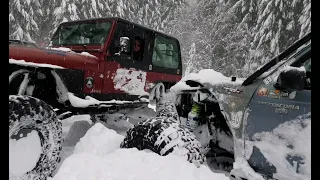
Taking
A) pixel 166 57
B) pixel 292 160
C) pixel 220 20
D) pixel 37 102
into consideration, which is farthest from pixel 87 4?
pixel 292 160

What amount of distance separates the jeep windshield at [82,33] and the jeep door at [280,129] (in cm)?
382

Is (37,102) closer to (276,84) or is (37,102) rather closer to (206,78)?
(206,78)

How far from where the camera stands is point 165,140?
3.19 m

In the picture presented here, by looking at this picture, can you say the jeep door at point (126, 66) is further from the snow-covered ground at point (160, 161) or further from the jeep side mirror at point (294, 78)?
the jeep side mirror at point (294, 78)

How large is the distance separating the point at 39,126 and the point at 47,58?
160cm

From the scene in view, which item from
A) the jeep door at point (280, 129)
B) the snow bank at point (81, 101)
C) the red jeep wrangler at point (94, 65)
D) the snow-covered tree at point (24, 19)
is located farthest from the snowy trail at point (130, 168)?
the snow-covered tree at point (24, 19)

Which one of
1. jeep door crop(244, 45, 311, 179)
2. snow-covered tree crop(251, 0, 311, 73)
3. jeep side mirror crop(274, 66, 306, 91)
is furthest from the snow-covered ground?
snow-covered tree crop(251, 0, 311, 73)

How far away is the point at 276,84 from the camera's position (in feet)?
8.48

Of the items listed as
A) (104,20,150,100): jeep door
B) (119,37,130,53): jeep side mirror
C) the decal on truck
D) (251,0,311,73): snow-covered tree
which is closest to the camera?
(119,37,130,53): jeep side mirror

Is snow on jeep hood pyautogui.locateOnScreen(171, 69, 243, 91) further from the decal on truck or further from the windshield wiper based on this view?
the decal on truck

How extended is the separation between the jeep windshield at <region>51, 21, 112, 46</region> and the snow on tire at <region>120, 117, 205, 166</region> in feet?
9.56

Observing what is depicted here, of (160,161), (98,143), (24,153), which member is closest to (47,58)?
(98,143)

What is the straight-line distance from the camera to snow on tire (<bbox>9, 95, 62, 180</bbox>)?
300 cm

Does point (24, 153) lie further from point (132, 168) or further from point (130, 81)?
point (130, 81)
